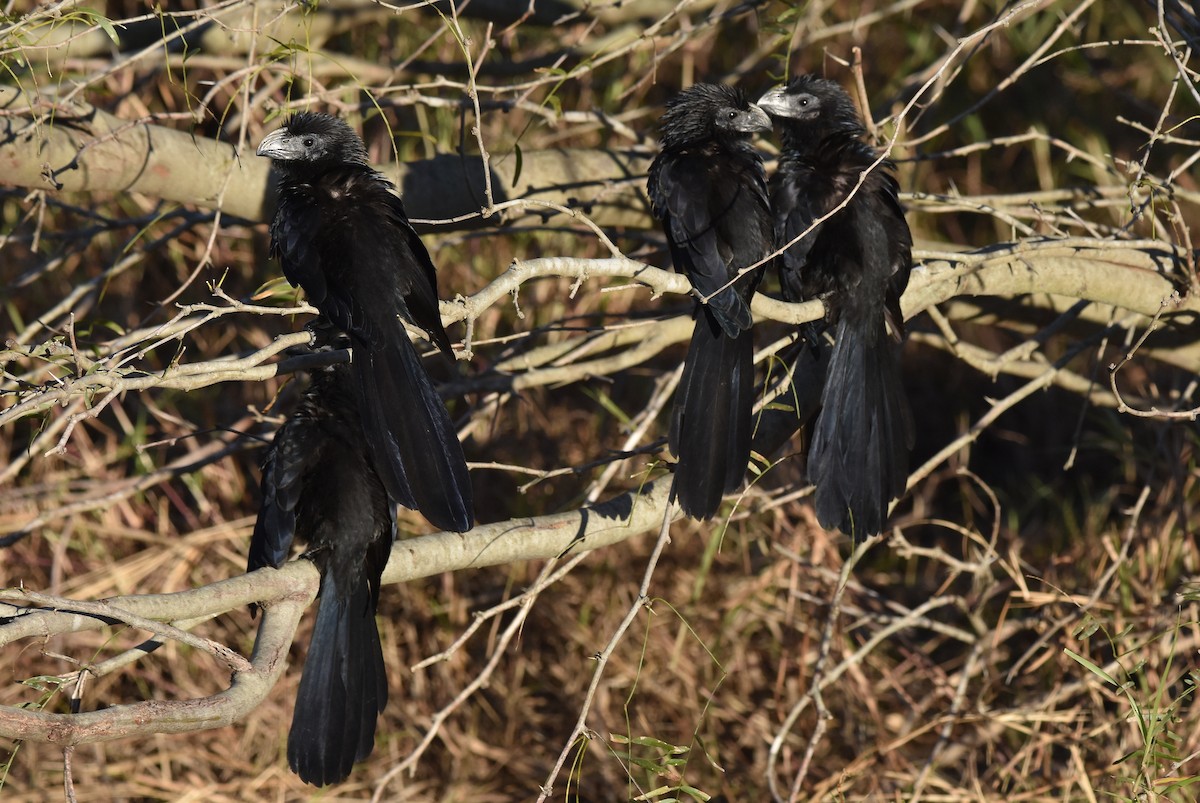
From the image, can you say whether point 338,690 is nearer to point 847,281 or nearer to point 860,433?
point 860,433

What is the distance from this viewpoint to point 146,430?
16.3 feet

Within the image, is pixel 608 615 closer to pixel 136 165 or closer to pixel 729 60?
pixel 136 165

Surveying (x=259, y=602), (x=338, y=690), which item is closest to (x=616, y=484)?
(x=338, y=690)

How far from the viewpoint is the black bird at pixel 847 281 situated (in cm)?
299

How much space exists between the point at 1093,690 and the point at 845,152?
1.91 m

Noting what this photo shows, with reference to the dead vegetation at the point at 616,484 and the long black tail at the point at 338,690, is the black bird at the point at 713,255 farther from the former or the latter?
the long black tail at the point at 338,690

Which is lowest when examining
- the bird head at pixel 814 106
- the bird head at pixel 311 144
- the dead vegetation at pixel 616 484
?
the dead vegetation at pixel 616 484

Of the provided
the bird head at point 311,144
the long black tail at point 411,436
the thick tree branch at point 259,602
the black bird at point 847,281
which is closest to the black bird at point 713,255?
the black bird at point 847,281

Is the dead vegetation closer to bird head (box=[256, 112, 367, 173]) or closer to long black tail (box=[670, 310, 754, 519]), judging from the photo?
bird head (box=[256, 112, 367, 173])

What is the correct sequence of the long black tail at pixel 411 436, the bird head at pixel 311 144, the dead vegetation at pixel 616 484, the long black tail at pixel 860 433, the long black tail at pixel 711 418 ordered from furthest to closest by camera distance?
the dead vegetation at pixel 616 484 < the bird head at pixel 311 144 < the long black tail at pixel 860 433 < the long black tail at pixel 711 418 < the long black tail at pixel 411 436

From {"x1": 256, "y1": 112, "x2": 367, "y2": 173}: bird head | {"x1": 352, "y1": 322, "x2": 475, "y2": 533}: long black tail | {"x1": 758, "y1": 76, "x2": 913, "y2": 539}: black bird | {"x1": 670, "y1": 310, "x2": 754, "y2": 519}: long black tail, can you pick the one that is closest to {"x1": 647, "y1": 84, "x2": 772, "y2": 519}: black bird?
{"x1": 670, "y1": 310, "x2": 754, "y2": 519}: long black tail

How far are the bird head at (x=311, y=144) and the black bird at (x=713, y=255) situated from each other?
91cm

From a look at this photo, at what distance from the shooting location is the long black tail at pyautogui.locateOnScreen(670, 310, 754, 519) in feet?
9.16

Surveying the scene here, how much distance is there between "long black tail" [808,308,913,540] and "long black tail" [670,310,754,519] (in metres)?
0.25
